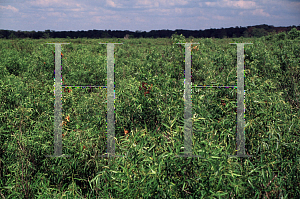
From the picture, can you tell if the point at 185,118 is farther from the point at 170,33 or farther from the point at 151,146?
the point at 170,33

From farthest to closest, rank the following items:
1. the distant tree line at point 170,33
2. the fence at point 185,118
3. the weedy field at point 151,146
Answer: the distant tree line at point 170,33
the fence at point 185,118
the weedy field at point 151,146

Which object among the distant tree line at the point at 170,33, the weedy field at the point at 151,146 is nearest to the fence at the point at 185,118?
the weedy field at the point at 151,146

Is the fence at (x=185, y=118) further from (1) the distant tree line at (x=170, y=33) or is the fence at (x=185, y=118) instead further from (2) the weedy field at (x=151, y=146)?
(1) the distant tree line at (x=170, y=33)

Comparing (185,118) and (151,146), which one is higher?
(185,118)

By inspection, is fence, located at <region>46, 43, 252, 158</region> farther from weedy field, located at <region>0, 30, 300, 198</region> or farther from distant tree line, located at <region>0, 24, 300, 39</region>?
distant tree line, located at <region>0, 24, 300, 39</region>

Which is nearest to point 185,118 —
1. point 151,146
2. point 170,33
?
point 151,146

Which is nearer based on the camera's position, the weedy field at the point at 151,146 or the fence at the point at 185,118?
the weedy field at the point at 151,146

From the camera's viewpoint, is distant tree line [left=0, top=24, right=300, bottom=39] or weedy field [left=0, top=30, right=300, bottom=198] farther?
distant tree line [left=0, top=24, right=300, bottom=39]

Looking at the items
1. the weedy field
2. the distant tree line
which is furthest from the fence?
the distant tree line

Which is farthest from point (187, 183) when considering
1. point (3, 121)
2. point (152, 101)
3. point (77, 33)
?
point (77, 33)

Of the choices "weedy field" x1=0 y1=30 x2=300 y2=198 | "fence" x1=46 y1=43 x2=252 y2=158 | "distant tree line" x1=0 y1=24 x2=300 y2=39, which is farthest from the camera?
"distant tree line" x1=0 y1=24 x2=300 y2=39

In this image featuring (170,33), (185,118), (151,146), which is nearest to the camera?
(151,146)

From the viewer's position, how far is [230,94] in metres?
5.67

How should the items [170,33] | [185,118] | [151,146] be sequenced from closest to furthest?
[151,146] → [185,118] → [170,33]
